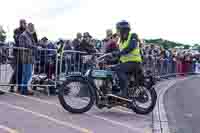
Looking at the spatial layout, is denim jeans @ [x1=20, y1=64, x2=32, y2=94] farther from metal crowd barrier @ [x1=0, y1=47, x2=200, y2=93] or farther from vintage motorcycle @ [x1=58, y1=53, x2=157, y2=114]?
vintage motorcycle @ [x1=58, y1=53, x2=157, y2=114]

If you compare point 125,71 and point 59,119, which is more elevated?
point 125,71

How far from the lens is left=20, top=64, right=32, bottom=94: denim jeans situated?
1198 cm

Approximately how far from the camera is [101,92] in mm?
9641

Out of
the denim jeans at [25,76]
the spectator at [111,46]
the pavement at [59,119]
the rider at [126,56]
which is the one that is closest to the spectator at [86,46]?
the spectator at [111,46]

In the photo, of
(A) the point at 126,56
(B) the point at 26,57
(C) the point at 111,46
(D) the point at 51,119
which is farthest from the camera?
(C) the point at 111,46

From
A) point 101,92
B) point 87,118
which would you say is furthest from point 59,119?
point 101,92

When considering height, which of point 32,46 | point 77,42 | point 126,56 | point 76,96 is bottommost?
point 76,96

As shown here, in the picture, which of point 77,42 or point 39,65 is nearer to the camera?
point 39,65

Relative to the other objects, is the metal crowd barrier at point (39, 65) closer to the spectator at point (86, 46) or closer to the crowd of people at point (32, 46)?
the crowd of people at point (32, 46)

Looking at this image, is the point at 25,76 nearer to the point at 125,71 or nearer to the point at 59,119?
the point at 125,71

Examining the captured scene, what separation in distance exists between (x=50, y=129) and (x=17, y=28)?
17.5 feet

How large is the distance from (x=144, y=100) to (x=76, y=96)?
4.77 ft

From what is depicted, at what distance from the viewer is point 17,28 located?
12.4m

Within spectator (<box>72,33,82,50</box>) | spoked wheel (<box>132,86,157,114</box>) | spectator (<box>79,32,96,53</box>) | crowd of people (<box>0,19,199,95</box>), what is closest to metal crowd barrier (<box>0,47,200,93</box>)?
crowd of people (<box>0,19,199,95</box>)
